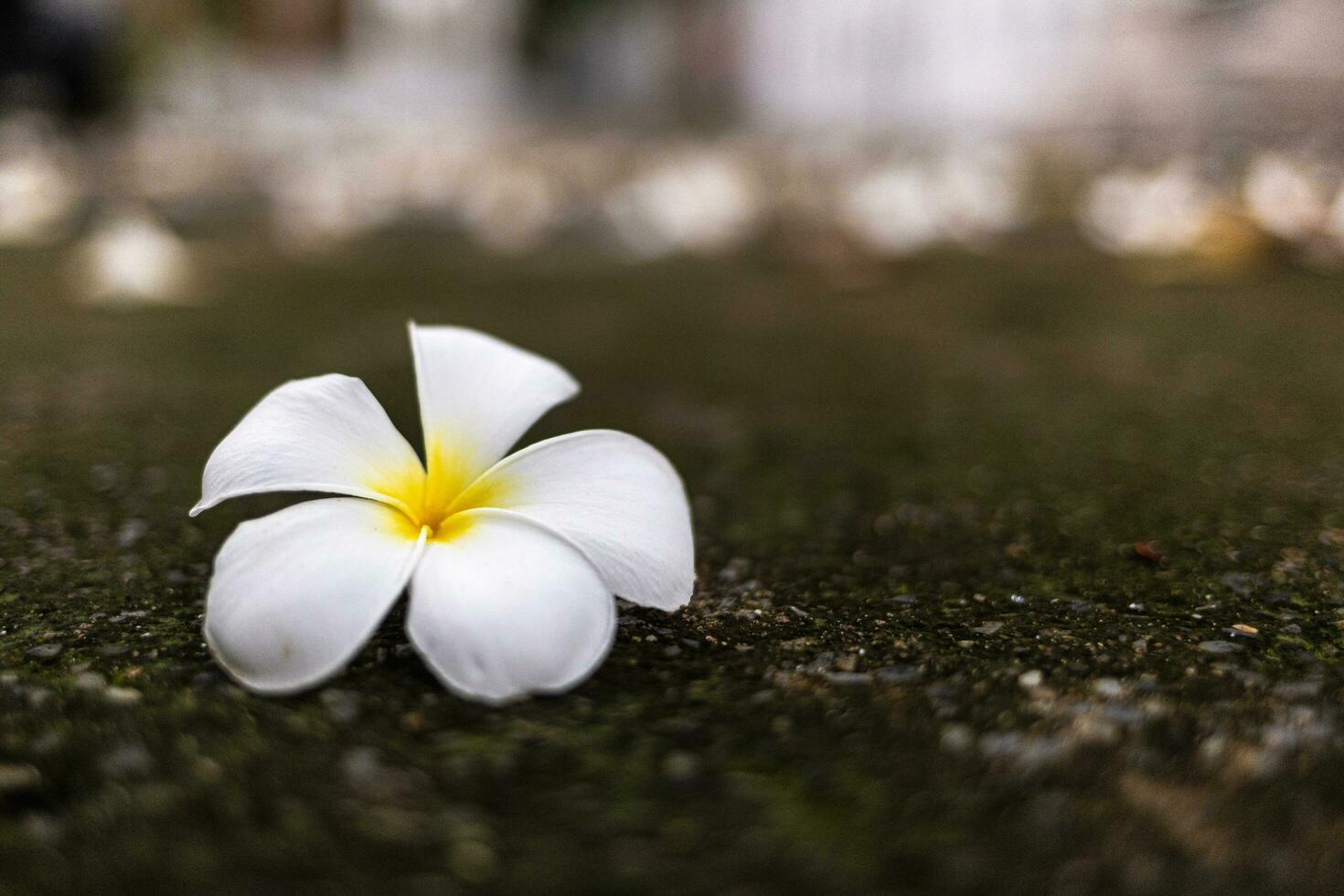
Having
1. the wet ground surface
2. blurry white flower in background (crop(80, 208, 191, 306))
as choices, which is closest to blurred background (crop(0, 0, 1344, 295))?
blurry white flower in background (crop(80, 208, 191, 306))

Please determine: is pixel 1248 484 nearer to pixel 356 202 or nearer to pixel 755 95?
pixel 356 202

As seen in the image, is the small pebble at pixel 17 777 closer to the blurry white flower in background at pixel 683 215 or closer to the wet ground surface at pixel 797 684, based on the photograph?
the wet ground surface at pixel 797 684

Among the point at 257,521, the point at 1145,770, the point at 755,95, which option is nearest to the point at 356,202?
the point at 257,521

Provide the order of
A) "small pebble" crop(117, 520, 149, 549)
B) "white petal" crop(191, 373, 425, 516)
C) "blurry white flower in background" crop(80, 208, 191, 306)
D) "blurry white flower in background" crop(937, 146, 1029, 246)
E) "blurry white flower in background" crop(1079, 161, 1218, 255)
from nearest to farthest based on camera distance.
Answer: "white petal" crop(191, 373, 425, 516), "small pebble" crop(117, 520, 149, 549), "blurry white flower in background" crop(80, 208, 191, 306), "blurry white flower in background" crop(1079, 161, 1218, 255), "blurry white flower in background" crop(937, 146, 1029, 246)

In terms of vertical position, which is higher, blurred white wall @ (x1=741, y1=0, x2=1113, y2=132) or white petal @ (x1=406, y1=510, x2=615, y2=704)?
blurred white wall @ (x1=741, y1=0, x2=1113, y2=132)

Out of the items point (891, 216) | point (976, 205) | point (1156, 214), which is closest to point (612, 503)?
point (891, 216)

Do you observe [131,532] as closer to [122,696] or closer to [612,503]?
[122,696]

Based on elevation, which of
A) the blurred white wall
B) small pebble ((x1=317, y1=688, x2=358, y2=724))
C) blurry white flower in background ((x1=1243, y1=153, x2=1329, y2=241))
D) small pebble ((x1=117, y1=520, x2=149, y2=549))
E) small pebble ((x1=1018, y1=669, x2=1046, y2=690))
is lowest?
small pebble ((x1=117, y1=520, x2=149, y2=549))

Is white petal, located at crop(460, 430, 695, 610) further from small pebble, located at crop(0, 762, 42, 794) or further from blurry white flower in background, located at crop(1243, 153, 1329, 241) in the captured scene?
blurry white flower in background, located at crop(1243, 153, 1329, 241)
